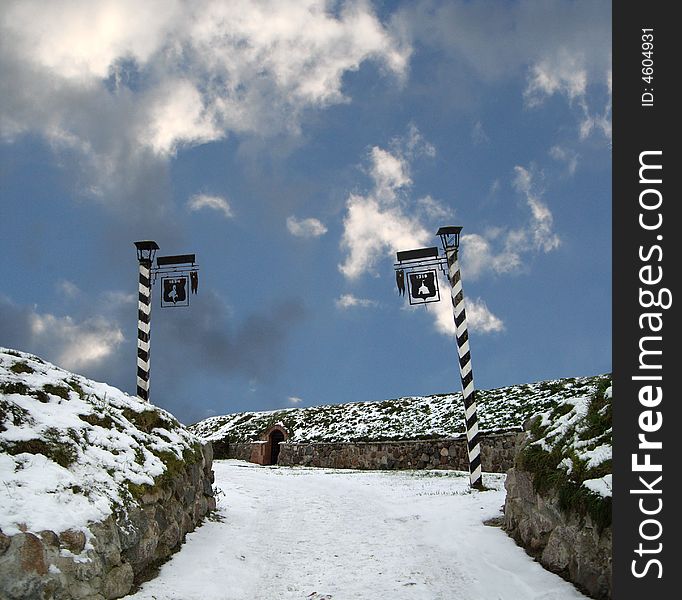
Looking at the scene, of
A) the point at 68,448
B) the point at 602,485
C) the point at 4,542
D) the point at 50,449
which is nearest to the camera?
the point at 4,542

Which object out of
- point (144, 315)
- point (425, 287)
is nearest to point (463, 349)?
point (425, 287)

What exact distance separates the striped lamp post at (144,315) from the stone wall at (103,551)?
995 cm

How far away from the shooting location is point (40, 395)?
824cm

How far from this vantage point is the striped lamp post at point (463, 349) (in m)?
16.8

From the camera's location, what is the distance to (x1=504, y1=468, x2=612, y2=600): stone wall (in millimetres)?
6348

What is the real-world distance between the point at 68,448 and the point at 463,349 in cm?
1258

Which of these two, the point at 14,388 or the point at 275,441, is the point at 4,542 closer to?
the point at 14,388

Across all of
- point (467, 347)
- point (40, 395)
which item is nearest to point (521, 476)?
point (40, 395)

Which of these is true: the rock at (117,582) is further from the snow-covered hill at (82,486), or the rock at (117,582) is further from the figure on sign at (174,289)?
the figure on sign at (174,289)

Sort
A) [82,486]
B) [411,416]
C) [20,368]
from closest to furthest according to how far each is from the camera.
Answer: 1. [82,486]
2. [20,368]
3. [411,416]

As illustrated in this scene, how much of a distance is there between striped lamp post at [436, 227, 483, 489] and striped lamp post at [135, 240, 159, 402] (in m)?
10.2

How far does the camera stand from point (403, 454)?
1094 inches

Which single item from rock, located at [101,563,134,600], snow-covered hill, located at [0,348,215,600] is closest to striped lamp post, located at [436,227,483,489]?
snow-covered hill, located at [0,348,215,600]

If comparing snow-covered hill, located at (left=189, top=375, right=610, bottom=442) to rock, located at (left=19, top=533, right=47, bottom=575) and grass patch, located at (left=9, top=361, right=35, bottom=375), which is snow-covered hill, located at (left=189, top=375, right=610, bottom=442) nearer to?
grass patch, located at (left=9, top=361, right=35, bottom=375)
